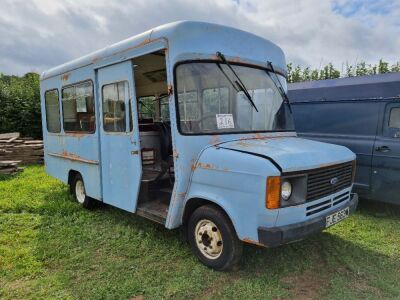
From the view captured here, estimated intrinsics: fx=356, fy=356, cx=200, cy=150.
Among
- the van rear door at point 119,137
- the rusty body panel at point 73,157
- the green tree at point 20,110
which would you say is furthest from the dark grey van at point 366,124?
the green tree at point 20,110

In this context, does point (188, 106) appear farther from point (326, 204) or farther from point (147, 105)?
point (147, 105)

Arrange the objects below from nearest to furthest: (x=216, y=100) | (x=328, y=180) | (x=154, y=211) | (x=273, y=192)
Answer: (x=273, y=192), (x=328, y=180), (x=216, y=100), (x=154, y=211)

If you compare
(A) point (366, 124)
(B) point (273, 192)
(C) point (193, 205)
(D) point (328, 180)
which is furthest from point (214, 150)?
(A) point (366, 124)

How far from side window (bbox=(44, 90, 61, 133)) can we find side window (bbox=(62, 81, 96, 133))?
344 mm

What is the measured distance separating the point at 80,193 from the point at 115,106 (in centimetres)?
241

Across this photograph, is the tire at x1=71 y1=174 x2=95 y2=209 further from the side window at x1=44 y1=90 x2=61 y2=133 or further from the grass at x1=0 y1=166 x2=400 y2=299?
the side window at x1=44 y1=90 x2=61 y2=133

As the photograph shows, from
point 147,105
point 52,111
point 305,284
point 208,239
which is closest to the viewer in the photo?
point 305,284

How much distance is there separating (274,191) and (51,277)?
264 centimetres

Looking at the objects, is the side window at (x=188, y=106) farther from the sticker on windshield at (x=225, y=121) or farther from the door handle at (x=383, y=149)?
the door handle at (x=383, y=149)

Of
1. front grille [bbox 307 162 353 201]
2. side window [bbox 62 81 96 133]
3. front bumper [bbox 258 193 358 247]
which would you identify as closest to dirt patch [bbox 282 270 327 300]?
front bumper [bbox 258 193 358 247]

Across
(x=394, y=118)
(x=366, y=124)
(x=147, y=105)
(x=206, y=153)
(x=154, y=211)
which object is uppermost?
(x=147, y=105)

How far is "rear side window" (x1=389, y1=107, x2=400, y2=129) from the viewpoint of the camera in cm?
600

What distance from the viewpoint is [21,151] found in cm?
1214

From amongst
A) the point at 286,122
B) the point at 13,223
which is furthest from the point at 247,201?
the point at 13,223
